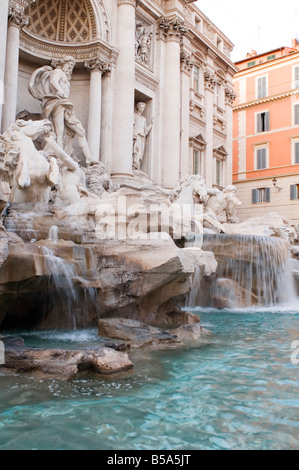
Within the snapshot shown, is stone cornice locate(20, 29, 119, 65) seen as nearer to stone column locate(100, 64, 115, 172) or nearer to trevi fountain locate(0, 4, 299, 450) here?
stone column locate(100, 64, 115, 172)

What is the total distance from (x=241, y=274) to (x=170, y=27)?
12.3 meters

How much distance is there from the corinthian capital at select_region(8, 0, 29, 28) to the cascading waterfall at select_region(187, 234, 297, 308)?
764 cm

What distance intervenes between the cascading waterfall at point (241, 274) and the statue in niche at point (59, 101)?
5.88 m

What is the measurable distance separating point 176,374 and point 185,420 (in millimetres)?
891

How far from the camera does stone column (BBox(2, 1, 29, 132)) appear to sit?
10.6 metres

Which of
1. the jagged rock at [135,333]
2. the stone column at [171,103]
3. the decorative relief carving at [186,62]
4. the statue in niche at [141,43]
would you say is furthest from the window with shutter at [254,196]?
the jagged rock at [135,333]

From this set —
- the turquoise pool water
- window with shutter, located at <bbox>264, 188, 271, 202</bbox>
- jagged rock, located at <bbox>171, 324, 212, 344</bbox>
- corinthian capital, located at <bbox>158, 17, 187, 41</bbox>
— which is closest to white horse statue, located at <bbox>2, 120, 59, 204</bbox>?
jagged rock, located at <bbox>171, 324, 212, 344</bbox>

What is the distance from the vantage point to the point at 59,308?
A: 5121mm

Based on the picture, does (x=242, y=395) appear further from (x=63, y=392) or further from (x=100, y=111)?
(x=100, y=111)

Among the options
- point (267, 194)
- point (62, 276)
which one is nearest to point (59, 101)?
point (62, 276)

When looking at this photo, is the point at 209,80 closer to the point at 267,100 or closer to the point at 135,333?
the point at 267,100

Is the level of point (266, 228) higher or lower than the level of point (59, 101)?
lower

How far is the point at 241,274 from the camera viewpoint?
8219 millimetres

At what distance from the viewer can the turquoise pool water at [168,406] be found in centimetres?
243
